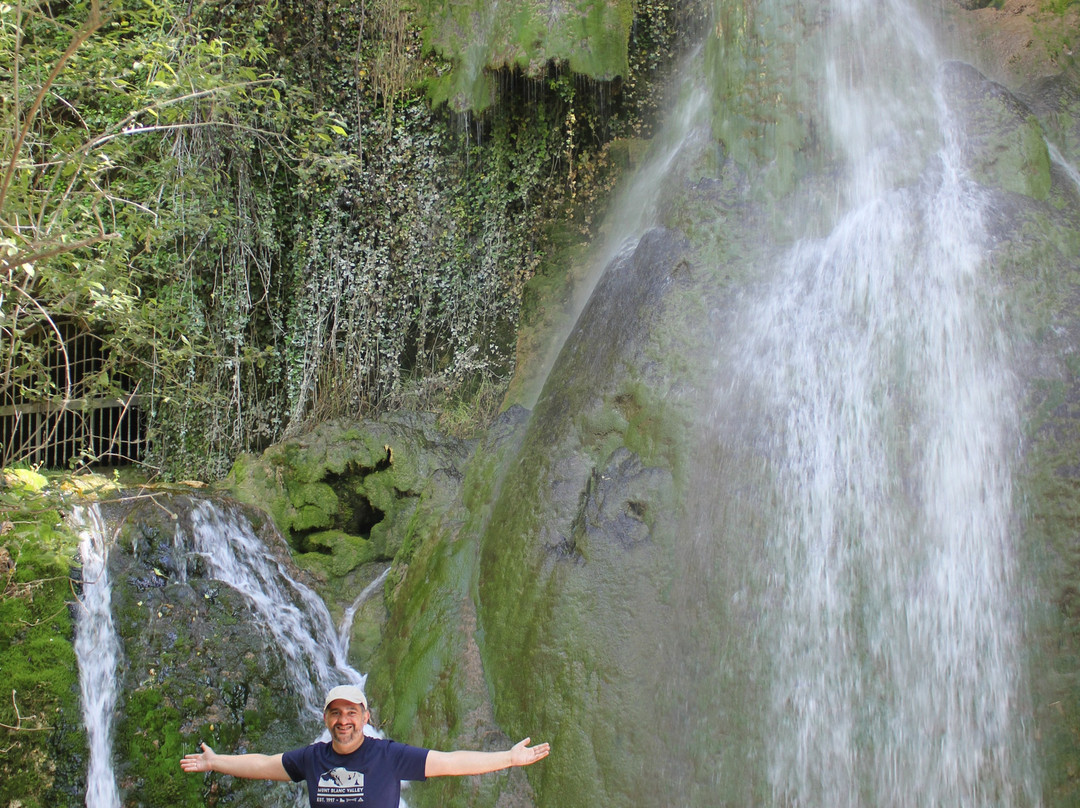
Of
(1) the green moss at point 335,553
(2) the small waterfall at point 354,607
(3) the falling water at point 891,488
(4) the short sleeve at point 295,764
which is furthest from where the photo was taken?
(1) the green moss at point 335,553

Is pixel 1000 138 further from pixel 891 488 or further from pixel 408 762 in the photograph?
pixel 408 762

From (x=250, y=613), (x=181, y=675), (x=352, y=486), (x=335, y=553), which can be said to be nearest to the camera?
(x=181, y=675)

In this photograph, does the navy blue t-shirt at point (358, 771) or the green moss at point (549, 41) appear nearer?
the navy blue t-shirt at point (358, 771)

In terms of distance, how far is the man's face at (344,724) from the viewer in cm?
241

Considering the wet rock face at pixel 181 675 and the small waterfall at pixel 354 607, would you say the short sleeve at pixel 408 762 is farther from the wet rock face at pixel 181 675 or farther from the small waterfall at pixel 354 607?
the small waterfall at pixel 354 607

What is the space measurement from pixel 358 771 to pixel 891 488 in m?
3.10

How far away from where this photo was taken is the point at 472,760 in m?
2.46

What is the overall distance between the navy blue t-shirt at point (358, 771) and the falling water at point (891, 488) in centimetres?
225

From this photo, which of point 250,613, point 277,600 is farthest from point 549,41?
point 250,613

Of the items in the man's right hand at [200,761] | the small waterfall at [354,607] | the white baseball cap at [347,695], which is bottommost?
the small waterfall at [354,607]

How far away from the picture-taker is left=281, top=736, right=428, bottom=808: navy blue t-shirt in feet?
7.72

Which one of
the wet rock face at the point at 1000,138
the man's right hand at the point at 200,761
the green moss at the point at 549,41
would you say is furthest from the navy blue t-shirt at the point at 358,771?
the green moss at the point at 549,41

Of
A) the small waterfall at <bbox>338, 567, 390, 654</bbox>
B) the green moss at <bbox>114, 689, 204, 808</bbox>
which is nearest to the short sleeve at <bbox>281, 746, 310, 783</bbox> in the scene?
the green moss at <bbox>114, 689, 204, 808</bbox>

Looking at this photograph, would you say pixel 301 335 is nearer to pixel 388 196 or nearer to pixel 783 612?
pixel 388 196
